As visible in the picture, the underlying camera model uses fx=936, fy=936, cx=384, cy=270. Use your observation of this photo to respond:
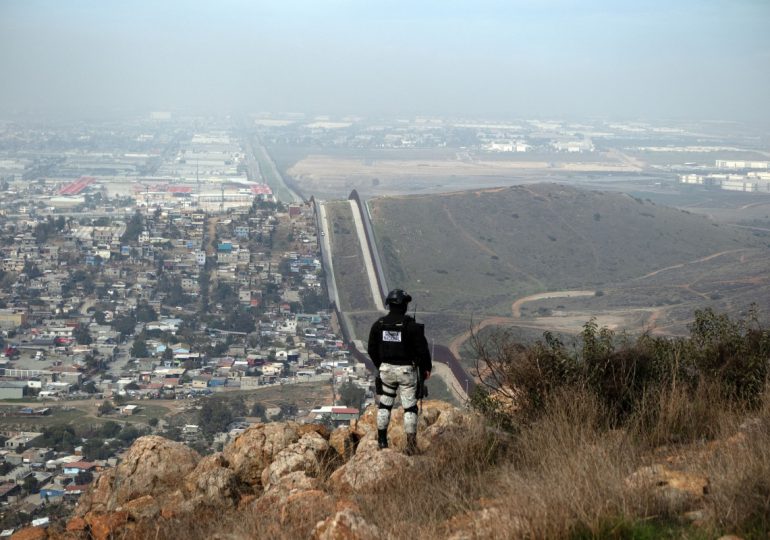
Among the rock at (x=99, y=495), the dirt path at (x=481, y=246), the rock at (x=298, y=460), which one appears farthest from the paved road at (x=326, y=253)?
the rock at (x=298, y=460)

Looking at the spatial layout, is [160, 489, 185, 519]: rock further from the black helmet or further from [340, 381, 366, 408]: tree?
[340, 381, 366, 408]: tree

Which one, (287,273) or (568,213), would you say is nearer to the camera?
(287,273)

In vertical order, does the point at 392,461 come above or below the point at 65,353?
above

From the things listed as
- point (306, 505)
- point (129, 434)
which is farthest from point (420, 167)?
point (306, 505)

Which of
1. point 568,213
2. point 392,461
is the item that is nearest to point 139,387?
point 392,461

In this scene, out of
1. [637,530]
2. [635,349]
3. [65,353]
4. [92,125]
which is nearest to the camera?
[637,530]

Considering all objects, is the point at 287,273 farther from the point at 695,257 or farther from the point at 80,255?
the point at 695,257

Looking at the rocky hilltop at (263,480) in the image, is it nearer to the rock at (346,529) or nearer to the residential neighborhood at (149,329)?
the rock at (346,529)
